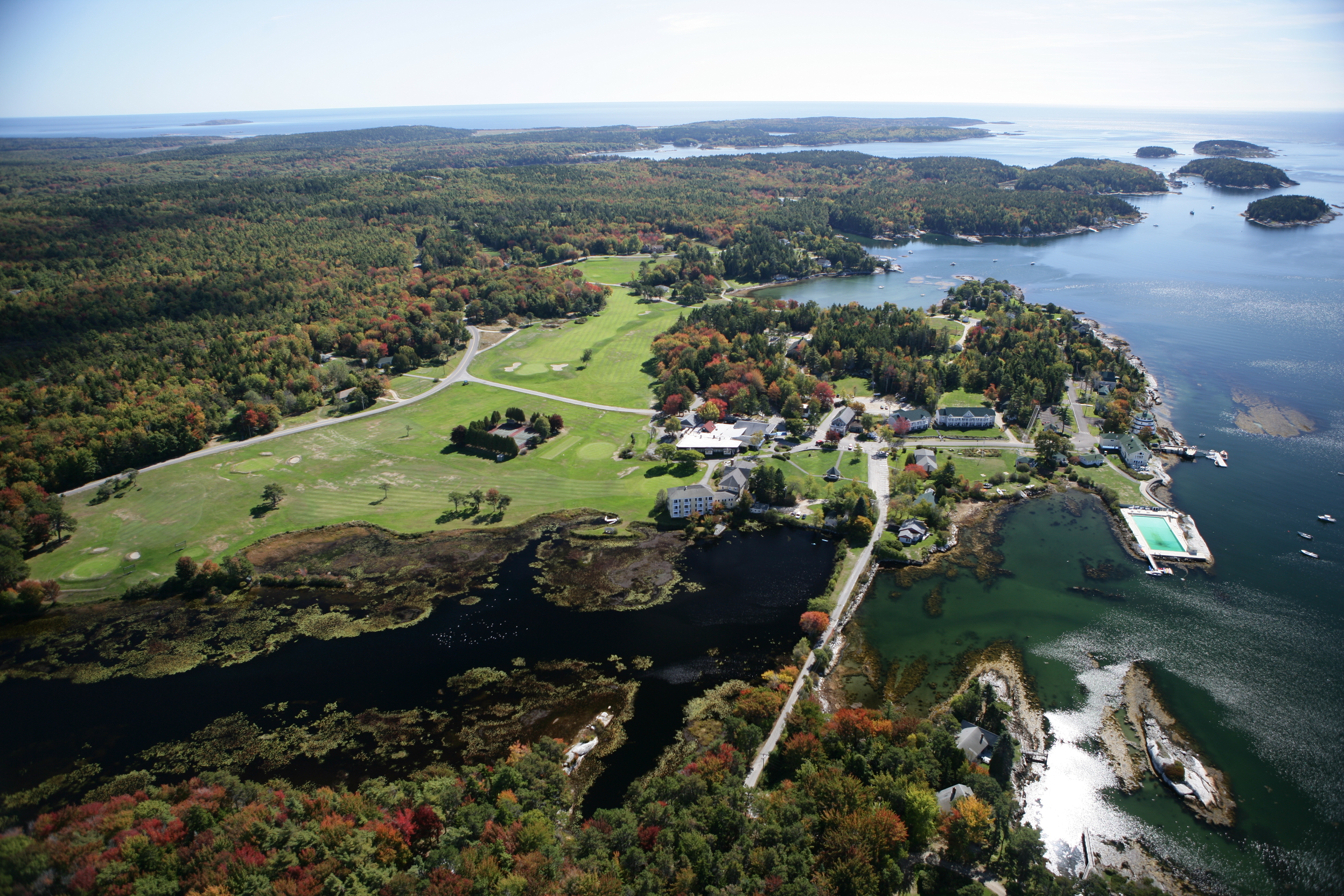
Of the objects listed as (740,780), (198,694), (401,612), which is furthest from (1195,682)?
(198,694)

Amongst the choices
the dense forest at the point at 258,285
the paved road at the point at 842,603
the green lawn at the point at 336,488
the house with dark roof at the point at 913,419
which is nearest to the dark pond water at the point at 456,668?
the paved road at the point at 842,603

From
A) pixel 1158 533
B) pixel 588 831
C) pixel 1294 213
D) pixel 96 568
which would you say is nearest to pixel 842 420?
pixel 1158 533

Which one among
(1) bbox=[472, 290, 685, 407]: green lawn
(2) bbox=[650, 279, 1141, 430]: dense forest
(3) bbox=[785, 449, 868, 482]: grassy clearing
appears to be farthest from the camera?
(1) bbox=[472, 290, 685, 407]: green lawn

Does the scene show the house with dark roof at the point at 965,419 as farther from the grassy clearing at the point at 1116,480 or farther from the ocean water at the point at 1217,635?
the ocean water at the point at 1217,635

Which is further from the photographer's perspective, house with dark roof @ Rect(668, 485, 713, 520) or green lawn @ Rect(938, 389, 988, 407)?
green lawn @ Rect(938, 389, 988, 407)

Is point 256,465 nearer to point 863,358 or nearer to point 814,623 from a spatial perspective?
point 814,623

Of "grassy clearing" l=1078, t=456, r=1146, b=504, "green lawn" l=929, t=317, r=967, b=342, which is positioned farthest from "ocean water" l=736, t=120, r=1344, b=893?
"green lawn" l=929, t=317, r=967, b=342

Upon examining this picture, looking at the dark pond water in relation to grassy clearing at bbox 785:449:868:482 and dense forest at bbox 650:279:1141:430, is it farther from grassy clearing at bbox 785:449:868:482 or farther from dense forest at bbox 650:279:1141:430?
dense forest at bbox 650:279:1141:430

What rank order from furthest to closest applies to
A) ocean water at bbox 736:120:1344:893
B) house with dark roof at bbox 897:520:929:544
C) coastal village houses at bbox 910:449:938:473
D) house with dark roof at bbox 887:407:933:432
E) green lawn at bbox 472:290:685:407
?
green lawn at bbox 472:290:685:407 < house with dark roof at bbox 887:407:933:432 < coastal village houses at bbox 910:449:938:473 < house with dark roof at bbox 897:520:929:544 < ocean water at bbox 736:120:1344:893
